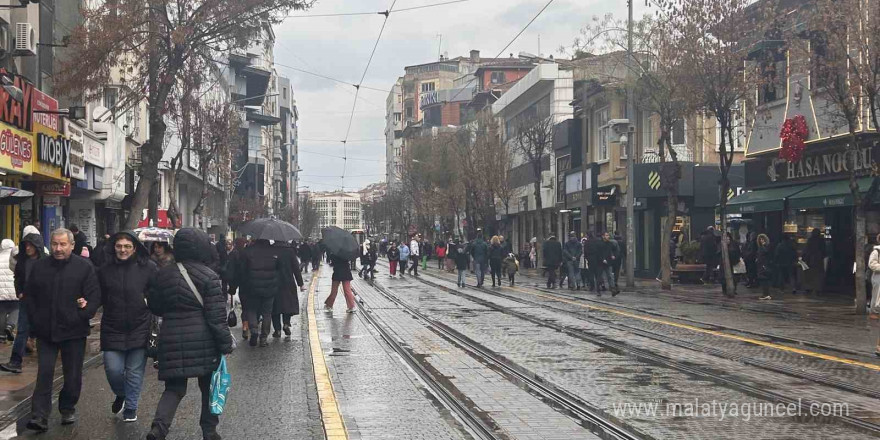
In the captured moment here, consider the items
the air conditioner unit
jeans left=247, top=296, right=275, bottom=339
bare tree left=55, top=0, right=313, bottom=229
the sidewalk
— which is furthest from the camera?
the air conditioner unit

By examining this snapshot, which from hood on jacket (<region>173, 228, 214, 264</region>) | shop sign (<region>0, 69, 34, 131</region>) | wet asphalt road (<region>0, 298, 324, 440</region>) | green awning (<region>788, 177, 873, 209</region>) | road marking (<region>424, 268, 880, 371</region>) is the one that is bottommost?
wet asphalt road (<region>0, 298, 324, 440</region>)

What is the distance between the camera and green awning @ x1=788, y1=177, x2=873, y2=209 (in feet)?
83.1

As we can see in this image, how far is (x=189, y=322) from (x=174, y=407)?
656mm

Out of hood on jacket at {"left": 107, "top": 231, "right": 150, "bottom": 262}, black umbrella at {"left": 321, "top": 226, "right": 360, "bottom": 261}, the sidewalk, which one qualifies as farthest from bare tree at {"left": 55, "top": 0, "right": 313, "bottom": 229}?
hood on jacket at {"left": 107, "top": 231, "right": 150, "bottom": 262}

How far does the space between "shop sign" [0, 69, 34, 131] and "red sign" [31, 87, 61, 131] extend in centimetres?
32

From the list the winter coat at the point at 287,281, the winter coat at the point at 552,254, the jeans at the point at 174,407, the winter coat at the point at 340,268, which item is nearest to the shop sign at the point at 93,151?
the winter coat at the point at 340,268

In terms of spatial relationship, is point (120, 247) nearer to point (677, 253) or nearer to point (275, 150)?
point (677, 253)

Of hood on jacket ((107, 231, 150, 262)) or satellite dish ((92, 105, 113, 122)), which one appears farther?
satellite dish ((92, 105, 113, 122))

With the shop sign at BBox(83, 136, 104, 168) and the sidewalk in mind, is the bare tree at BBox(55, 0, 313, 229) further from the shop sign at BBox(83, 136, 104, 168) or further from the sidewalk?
the sidewalk

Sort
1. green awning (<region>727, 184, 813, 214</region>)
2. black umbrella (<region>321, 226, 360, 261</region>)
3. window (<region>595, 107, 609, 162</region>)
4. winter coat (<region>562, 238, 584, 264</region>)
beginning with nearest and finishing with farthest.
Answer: black umbrella (<region>321, 226, 360, 261</region>)
green awning (<region>727, 184, 813, 214</region>)
winter coat (<region>562, 238, 584, 264</region>)
window (<region>595, 107, 609, 162</region>)

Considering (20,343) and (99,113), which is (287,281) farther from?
(99,113)

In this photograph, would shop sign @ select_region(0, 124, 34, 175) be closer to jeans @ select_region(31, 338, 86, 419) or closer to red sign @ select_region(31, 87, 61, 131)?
red sign @ select_region(31, 87, 61, 131)

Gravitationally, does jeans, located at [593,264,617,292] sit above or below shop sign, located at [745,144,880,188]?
below

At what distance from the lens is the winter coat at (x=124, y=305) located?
27.7 ft
